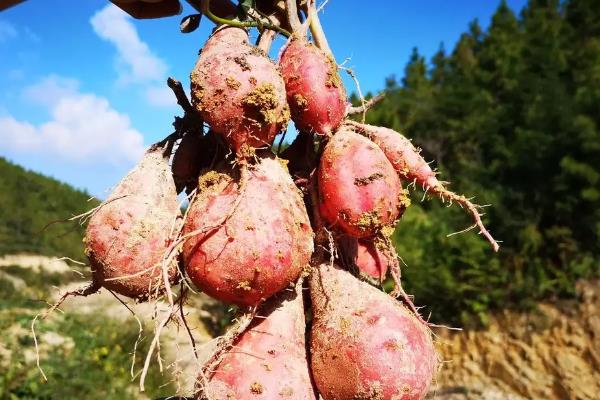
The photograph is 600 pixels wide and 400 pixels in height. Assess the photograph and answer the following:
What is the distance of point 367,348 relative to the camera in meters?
0.89

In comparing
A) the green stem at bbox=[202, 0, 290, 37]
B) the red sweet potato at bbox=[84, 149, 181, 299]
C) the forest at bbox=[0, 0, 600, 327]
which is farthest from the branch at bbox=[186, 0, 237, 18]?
the forest at bbox=[0, 0, 600, 327]

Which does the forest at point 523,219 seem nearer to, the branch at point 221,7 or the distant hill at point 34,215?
the distant hill at point 34,215

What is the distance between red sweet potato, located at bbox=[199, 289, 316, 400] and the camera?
2.86 ft

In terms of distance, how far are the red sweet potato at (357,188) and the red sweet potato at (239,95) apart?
0.42 feet

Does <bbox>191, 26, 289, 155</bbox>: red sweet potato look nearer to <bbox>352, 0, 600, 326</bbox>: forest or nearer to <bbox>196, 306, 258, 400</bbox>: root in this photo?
<bbox>196, 306, 258, 400</bbox>: root

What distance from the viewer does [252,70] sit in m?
0.89

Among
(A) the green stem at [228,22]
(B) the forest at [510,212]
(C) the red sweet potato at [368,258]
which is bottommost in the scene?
(C) the red sweet potato at [368,258]

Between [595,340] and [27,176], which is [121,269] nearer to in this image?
[595,340]

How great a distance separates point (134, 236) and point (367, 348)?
0.45 m

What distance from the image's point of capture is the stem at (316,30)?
1.06 meters

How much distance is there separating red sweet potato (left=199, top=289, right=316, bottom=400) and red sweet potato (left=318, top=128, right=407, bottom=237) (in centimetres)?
17

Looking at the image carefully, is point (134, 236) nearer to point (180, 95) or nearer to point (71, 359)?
point (180, 95)

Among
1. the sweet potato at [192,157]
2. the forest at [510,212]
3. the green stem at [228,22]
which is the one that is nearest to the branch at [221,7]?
the green stem at [228,22]

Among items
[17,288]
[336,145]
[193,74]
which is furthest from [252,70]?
[17,288]
